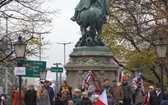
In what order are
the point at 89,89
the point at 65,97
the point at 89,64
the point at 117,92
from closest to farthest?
the point at 65,97 < the point at 117,92 < the point at 89,89 < the point at 89,64

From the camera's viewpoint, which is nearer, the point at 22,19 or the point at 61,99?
the point at 61,99

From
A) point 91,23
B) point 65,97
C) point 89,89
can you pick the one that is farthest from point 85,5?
point 65,97

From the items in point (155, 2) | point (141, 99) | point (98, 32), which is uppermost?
point (155, 2)

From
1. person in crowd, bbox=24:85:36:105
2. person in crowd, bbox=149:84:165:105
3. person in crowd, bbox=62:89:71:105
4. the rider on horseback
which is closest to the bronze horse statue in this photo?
the rider on horseback

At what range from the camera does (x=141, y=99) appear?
2681 centimetres

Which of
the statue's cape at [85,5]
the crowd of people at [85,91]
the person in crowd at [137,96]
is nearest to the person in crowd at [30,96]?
the crowd of people at [85,91]

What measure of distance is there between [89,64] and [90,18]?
209 centimetres

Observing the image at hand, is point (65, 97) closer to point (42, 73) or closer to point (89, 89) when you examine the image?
point (89, 89)

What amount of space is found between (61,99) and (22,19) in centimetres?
1427

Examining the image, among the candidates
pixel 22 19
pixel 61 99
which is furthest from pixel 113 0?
pixel 61 99

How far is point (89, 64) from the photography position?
87.4ft

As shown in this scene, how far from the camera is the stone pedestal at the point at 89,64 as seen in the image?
26.7 metres

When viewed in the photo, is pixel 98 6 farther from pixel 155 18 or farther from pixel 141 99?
pixel 155 18

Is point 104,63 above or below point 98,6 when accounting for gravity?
below
